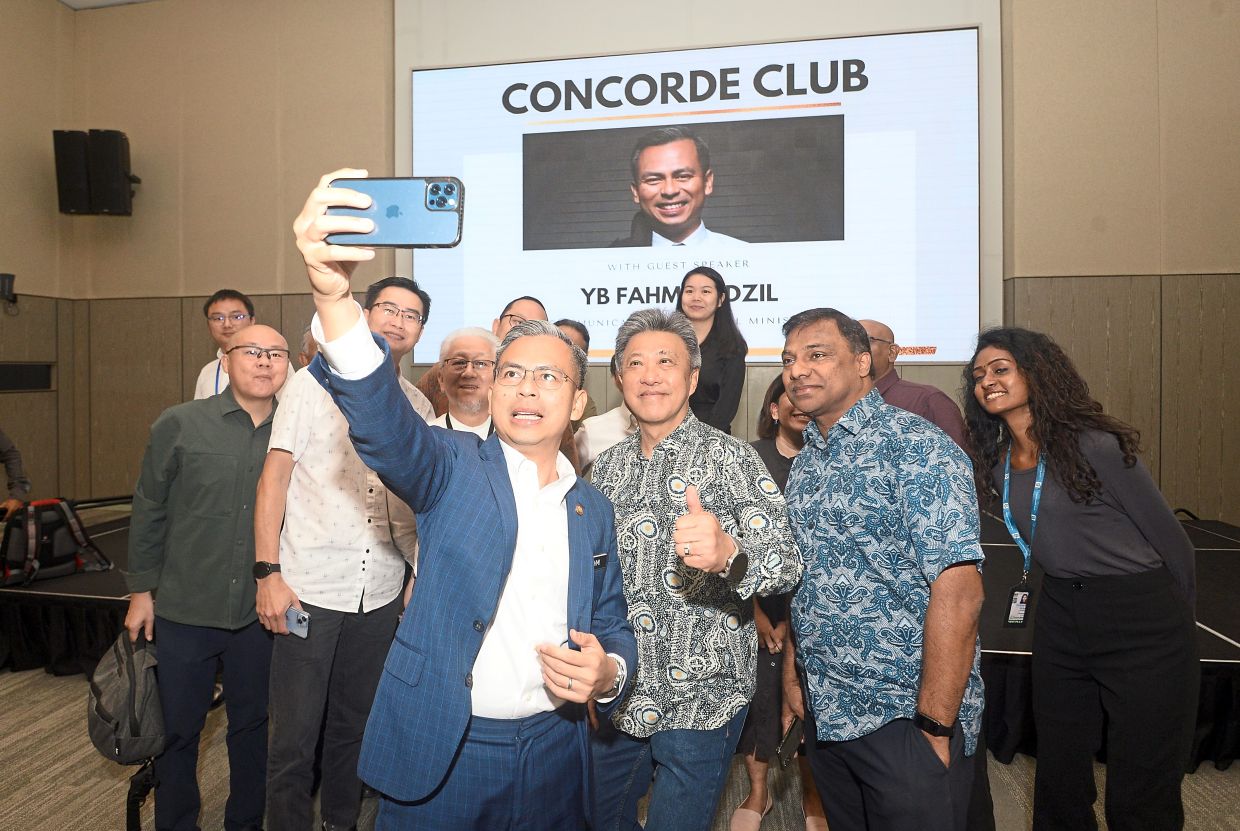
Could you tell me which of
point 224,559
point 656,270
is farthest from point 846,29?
point 224,559

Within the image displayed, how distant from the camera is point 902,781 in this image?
4.91 feet

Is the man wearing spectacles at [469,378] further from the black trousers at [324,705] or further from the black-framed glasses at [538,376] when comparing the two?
the black-framed glasses at [538,376]

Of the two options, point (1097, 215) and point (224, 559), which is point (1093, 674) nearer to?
point (224, 559)

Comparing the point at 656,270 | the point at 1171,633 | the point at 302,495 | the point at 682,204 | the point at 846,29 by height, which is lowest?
the point at 1171,633

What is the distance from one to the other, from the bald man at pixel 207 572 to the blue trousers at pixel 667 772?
1.23 meters

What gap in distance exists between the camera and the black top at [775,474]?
225 cm

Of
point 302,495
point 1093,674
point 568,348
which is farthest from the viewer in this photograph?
point 302,495

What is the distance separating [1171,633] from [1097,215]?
4.71 meters

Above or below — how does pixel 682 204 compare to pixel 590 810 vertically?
above

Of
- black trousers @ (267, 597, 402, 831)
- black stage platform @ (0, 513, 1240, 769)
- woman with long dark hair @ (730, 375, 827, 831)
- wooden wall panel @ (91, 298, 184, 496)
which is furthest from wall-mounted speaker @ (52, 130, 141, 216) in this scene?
woman with long dark hair @ (730, 375, 827, 831)

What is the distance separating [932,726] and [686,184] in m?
5.05

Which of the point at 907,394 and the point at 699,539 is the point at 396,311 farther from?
the point at 907,394

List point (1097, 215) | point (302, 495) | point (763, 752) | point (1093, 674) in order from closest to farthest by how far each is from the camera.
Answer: point (1093, 674) < point (302, 495) < point (763, 752) < point (1097, 215)

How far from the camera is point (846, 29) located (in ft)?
18.4
